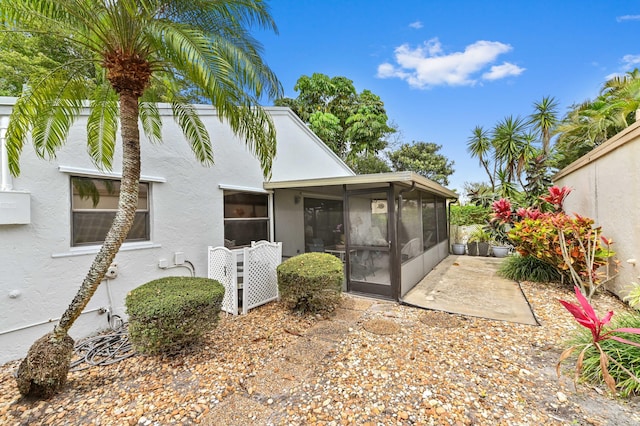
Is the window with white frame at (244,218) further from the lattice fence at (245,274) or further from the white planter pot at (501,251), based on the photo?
the white planter pot at (501,251)

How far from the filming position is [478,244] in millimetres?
12281

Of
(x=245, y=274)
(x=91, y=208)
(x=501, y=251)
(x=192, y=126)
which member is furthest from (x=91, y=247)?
(x=501, y=251)

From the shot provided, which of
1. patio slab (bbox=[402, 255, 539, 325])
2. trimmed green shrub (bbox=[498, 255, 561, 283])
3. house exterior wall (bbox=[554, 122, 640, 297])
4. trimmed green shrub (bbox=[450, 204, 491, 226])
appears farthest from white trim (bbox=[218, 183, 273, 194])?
trimmed green shrub (bbox=[450, 204, 491, 226])

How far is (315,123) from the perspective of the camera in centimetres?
1816

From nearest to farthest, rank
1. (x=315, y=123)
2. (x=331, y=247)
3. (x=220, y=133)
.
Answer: (x=220, y=133) → (x=331, y=247) → (x=315, y=123)

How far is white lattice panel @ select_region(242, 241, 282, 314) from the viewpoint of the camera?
5.44 m

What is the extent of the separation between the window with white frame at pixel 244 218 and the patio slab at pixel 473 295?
418cm

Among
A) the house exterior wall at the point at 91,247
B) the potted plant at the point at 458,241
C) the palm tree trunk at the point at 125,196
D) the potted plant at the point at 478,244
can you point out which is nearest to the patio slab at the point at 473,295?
the potted plant at the point at 478,244

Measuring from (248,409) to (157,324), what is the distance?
155cm

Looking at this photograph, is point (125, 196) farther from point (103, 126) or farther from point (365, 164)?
point (365, 164)

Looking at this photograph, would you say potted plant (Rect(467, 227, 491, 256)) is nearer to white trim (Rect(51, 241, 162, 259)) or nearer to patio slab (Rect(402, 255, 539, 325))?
patio slab (Rect(402, 255, 539, 325))

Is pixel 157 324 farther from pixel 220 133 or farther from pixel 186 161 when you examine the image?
pixel 220 133

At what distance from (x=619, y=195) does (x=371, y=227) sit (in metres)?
4.71

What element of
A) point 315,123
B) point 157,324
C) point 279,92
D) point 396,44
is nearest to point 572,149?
point 396,44
